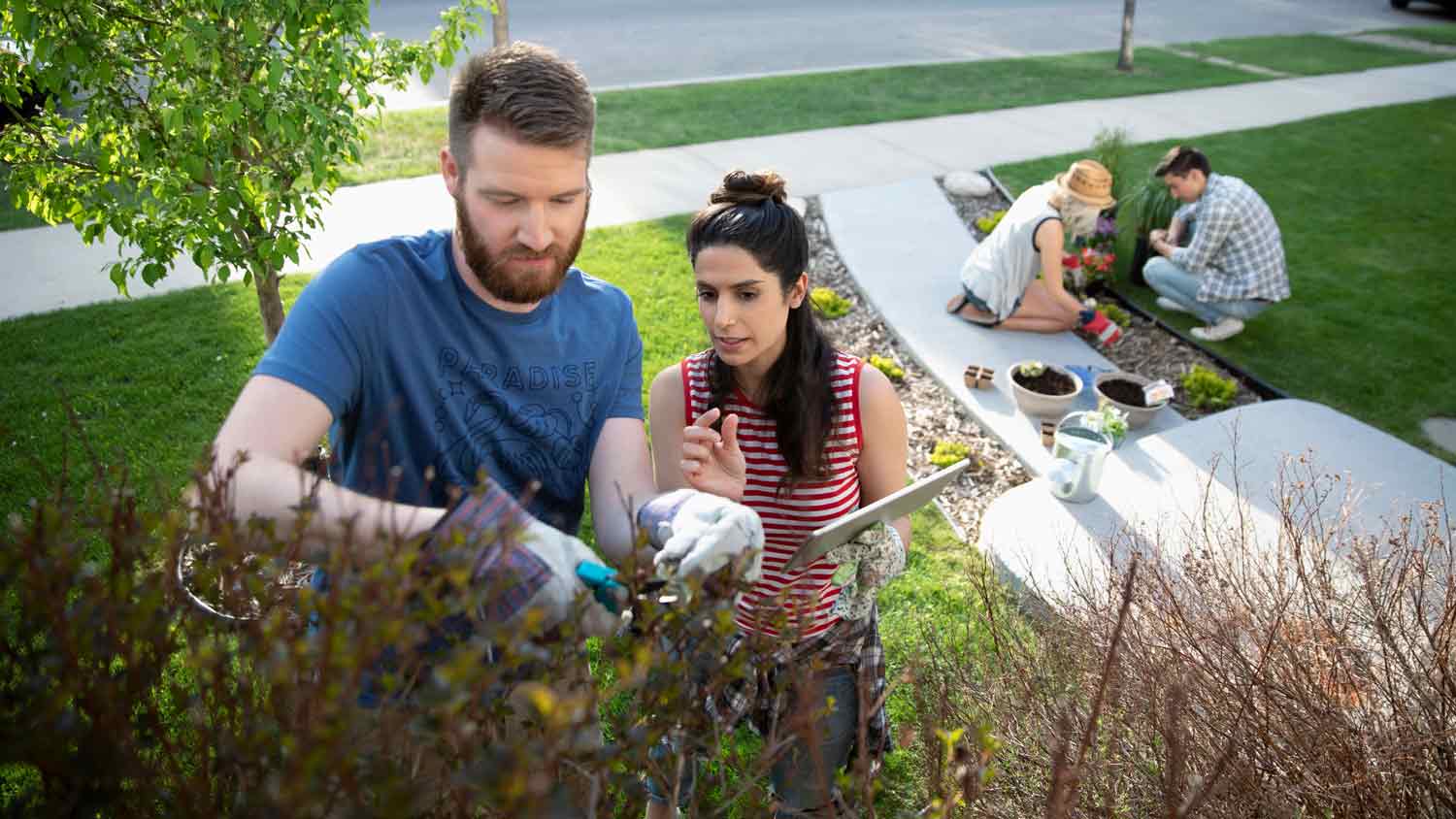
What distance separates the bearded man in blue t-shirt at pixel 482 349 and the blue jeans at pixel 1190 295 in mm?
5652

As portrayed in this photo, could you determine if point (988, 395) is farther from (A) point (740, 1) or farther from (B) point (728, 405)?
(A) point (740, 1)

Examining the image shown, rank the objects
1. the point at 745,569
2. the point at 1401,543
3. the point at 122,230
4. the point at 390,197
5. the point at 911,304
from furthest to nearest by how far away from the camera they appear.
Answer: the point at 390,197, the point at 911,304, the point at 122,230, the point at 1401,543, the point at 745,569

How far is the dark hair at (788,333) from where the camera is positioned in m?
2.79

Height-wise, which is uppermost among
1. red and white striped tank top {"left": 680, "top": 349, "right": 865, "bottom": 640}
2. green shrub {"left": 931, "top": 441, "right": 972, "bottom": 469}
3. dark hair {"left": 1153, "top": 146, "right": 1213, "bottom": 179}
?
red and white striped tank top {"left": 680, "top": 349, "right": 865, "bottom": 640}

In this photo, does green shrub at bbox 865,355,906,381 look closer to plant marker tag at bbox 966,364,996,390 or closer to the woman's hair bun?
plant marker tag at bbox 966,364,996,390

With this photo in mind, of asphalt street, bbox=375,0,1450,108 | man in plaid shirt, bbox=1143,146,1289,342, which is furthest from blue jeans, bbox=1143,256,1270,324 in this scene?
asphalt street, bbox=375,0,1450,108

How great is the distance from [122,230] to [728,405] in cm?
203

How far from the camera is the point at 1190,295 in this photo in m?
7.05

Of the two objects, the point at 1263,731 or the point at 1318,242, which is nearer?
the point at 1263,731

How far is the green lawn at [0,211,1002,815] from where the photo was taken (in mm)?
4367

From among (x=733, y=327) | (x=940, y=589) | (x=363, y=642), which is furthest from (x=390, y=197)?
(x=363, y=642)

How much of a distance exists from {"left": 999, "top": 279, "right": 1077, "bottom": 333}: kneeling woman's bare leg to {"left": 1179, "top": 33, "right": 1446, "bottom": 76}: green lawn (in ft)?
31.6

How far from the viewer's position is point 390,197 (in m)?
8.23

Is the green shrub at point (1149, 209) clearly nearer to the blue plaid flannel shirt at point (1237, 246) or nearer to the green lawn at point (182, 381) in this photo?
the blue plaid flannel shirt at point (1237, 246)
